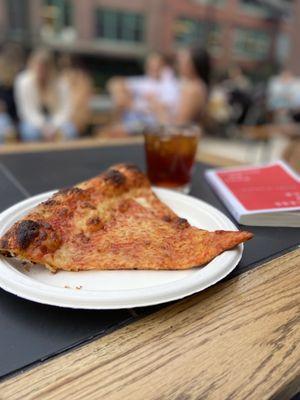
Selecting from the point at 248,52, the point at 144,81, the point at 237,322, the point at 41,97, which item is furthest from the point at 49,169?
the point at 248,52

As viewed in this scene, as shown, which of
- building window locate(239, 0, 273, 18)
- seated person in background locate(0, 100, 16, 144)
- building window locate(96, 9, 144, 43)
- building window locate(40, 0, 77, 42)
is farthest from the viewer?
building window locate(239, 0, 273, 18)

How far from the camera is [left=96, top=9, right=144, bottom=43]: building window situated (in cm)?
878

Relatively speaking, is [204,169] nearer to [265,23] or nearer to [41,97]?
[41,97]

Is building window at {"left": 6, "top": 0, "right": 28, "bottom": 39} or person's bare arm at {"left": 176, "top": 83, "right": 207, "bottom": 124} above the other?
building window at {"left": 6, "top": 0, "right": 28, "bottom": 39}

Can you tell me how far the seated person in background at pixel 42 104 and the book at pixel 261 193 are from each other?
7.30 ft

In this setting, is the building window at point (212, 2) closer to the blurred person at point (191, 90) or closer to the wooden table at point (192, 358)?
the blurred person at point (191, 90)

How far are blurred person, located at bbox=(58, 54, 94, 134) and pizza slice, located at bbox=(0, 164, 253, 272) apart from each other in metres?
2.55

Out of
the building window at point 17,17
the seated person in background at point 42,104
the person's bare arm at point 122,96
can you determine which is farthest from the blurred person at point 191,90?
the building window at point 17,17

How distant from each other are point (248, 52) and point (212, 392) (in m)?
13.4

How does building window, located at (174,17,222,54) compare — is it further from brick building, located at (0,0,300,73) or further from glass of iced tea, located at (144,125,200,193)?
glass of iced tea, located at (144,125,200,193)

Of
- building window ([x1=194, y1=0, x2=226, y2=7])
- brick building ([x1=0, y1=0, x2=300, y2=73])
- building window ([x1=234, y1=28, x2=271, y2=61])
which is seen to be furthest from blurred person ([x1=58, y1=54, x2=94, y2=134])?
building window ([x1=234, y1=28, x2=271, y2=61])

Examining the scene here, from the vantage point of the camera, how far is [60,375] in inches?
15.4

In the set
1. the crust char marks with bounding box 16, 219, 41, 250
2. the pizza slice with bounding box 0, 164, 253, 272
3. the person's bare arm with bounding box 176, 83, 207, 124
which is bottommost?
the person's bare arm with bounding box 176, 83, 207, 124

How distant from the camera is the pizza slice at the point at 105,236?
1.74 feet
